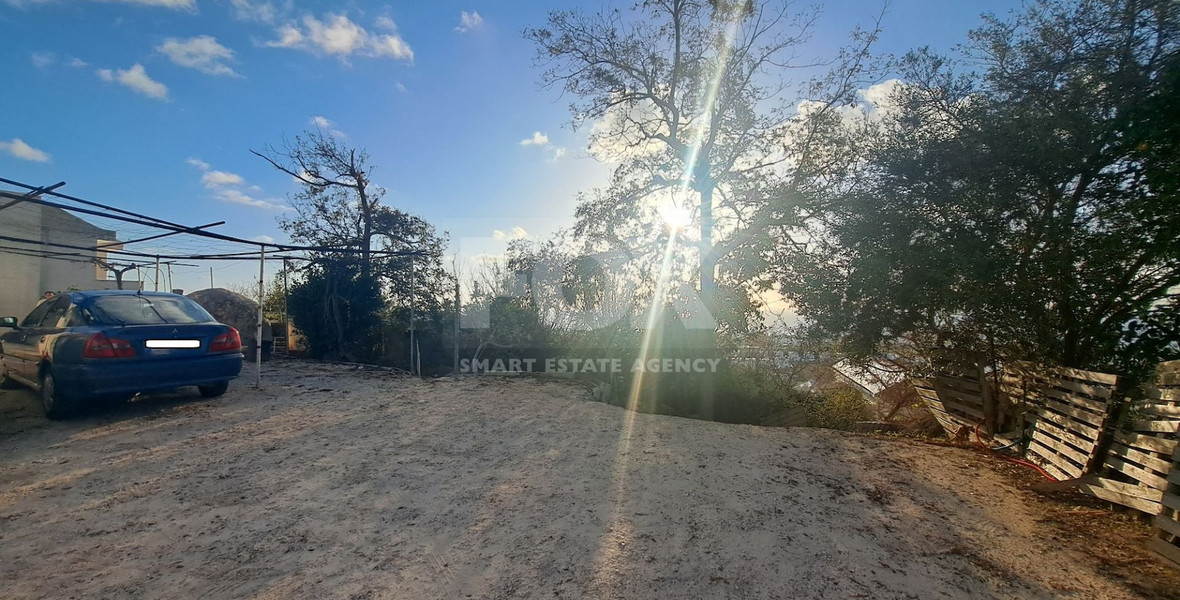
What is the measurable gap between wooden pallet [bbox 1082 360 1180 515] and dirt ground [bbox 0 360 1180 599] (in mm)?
250

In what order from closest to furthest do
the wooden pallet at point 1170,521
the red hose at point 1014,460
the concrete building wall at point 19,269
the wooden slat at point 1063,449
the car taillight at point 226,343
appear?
the wooden pallet at point 1170,521
the wooden slat at point 1063,449
the red hose at point 1014,460
the car taillight at point 226,343
the concrete building wall at point 19,269

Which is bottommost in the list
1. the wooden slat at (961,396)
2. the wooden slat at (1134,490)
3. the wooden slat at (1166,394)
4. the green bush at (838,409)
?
the green bush at (838,409)

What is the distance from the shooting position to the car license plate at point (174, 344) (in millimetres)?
5680

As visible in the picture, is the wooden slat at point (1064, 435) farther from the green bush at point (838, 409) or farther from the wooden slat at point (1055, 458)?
the green bush at point (838, 409)

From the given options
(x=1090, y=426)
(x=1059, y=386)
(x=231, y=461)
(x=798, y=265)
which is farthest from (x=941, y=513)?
(x=231, y=461)

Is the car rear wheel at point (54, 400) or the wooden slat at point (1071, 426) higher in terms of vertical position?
the car rear wheel at point (54, 400)

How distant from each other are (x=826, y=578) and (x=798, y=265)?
5947 mm

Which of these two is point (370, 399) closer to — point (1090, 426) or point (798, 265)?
point (798, 265)

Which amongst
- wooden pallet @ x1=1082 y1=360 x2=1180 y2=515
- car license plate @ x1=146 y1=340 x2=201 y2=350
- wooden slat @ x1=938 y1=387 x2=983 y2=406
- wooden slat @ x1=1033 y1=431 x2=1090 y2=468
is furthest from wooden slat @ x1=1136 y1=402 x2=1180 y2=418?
car license plate @ x1=146 y1=340 x2=201 y2=350

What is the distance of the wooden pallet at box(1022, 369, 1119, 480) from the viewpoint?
4617mm

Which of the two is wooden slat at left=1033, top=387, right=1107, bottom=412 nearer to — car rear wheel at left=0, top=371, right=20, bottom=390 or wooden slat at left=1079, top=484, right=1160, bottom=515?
wooden slat at left=1079, top=484, right=1160, bottom=515

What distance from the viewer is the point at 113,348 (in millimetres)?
5395

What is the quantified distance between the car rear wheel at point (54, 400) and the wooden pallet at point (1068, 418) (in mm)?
10164

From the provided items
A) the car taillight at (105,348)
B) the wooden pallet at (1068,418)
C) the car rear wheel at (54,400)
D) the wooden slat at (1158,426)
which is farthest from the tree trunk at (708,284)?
the car rear wheel at (54,400)
